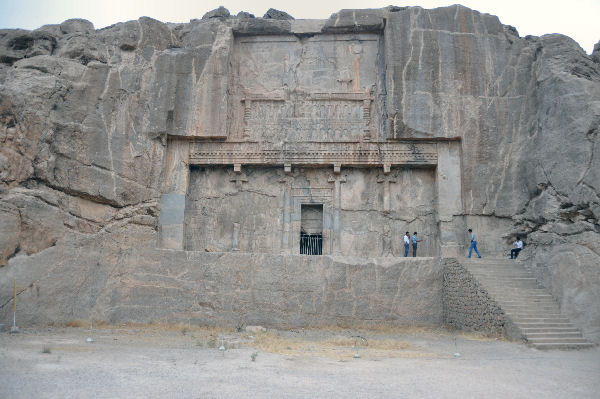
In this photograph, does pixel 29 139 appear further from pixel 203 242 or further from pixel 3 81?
pixel 203 242

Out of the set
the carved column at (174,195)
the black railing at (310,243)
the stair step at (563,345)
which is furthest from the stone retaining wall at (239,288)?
the stair step at (563,345)

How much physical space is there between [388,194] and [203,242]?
5609 mm

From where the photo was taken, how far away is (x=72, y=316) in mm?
12609

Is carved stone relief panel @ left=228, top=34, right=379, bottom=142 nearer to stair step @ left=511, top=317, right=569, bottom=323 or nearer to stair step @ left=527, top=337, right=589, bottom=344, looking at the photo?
stair step @ left=511, top=317, right=569, bottom=323

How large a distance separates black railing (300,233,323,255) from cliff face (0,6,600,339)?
380cm

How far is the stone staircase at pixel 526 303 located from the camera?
10.2m

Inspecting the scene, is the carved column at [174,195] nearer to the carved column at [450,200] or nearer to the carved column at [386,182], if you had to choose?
the carved column at [386,182]

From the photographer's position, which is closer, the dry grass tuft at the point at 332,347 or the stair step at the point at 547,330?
the dry grass tuft at the point at 332,347

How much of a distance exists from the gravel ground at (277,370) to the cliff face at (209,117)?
3858mm

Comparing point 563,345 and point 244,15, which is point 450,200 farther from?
point 244,15

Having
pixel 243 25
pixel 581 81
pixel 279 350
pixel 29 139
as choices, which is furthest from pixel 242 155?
pixel 581 81

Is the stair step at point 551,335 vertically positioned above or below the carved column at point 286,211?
below

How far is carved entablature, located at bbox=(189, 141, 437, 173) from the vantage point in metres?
15.7

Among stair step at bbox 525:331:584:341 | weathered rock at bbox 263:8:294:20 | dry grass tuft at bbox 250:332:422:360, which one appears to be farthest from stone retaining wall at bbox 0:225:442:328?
weathered rock at bbox 263:8:294:20
